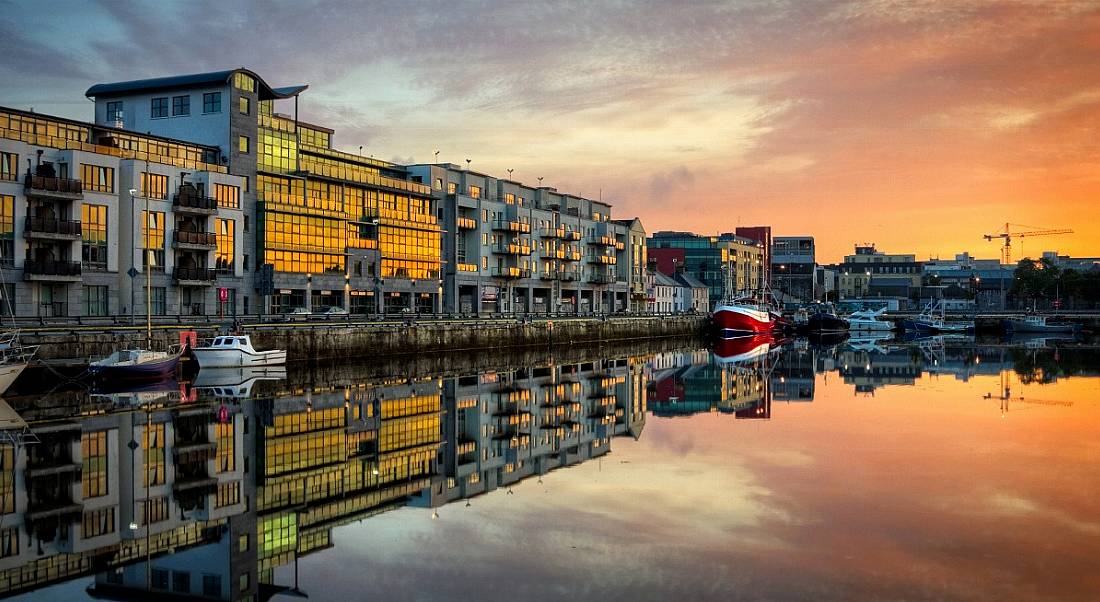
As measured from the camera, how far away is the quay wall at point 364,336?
47.0 metres

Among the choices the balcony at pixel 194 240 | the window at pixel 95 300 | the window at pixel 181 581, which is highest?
the balcony at pixel 194 240

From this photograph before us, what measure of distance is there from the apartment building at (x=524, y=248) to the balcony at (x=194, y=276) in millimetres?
32463

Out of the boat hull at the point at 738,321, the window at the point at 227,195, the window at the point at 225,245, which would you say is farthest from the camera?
the boat hull at the point at 738,321

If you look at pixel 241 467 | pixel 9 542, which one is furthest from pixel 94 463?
pixel 9 542

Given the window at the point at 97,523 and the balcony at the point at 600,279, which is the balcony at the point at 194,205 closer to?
the window at the point at 97,523

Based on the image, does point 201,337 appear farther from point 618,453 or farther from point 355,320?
point 618,453

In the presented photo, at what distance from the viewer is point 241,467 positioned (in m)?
24.0

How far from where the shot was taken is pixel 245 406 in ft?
120

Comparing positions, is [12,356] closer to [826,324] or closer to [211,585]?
[211,585]

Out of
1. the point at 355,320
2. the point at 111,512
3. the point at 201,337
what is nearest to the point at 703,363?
the point at 355,320

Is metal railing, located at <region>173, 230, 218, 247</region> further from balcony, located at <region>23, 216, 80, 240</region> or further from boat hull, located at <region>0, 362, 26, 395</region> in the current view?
boat hull, located at <region>0, 362, 26, 395</region>

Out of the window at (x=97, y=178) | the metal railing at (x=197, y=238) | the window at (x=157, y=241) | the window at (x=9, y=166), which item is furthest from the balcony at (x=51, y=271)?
the metal railing at (x=197, y=238)

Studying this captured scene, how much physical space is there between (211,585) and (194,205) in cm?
5893

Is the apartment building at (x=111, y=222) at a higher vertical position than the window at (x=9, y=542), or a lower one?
higher
